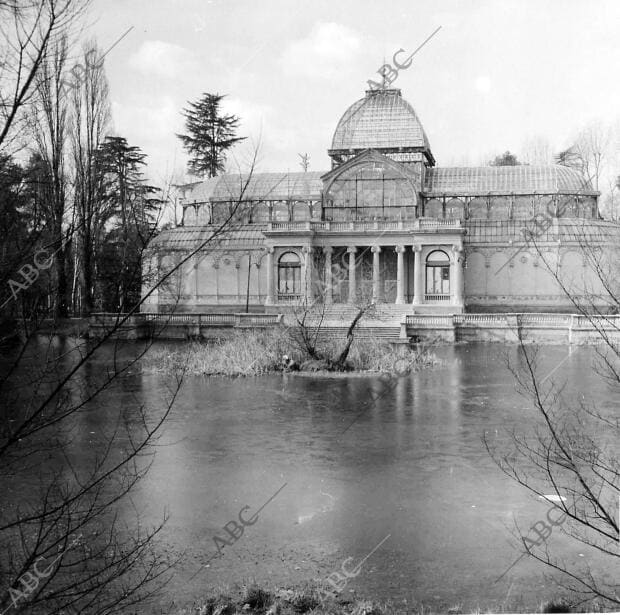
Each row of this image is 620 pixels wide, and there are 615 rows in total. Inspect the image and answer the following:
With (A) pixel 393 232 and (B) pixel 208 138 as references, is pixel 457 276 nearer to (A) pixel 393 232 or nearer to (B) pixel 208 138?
(A) pixel 393 232

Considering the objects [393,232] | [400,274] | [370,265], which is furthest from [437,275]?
[370,265]

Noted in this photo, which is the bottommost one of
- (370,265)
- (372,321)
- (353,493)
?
(353,493)

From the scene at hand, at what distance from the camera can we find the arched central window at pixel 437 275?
4931 cm

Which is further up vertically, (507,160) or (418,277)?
(507,160)

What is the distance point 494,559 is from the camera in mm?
8820

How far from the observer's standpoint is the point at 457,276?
4850 cm

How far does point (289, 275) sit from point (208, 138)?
960 inches

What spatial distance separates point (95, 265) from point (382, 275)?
70.3ft

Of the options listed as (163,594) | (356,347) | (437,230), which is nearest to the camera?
(163,594)

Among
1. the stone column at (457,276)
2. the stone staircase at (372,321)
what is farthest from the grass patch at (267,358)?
the stone column at (457,276)

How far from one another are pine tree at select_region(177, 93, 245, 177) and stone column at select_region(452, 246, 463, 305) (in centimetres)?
2819

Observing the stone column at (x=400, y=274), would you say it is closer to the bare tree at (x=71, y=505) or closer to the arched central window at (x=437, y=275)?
the arched central window at (x=437, y=275)

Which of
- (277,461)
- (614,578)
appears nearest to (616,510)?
(614,578)

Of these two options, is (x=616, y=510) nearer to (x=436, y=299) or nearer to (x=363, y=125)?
(x=436, y=299)
